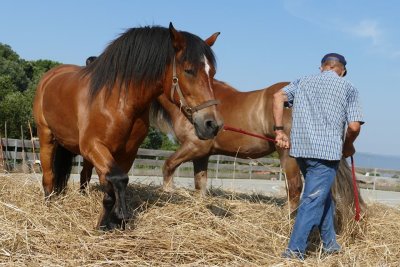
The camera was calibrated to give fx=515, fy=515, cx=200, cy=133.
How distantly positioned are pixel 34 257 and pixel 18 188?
281cm

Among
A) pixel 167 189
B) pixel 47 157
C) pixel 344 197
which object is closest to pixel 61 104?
pixel 47 157

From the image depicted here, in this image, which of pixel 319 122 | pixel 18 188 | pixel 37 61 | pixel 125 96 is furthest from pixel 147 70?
pixel 37 61

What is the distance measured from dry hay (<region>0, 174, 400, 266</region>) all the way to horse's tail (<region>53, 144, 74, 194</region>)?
325mm

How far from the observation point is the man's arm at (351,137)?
409cm

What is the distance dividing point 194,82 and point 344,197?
2218 mm

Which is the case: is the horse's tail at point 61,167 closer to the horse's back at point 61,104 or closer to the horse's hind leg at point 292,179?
the horse's back at point 61,104

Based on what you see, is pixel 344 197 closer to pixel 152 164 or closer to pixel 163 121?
pixel 163 121

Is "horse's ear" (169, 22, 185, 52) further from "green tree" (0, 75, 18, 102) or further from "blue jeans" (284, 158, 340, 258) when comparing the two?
"green tree" (0, 75, 18, 102)

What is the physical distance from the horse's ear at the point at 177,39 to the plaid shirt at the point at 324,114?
1.10 metres

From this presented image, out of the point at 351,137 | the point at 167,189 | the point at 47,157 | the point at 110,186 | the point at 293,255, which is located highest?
the point at 351,137

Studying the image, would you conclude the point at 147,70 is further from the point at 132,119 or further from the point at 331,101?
the point at 331,101

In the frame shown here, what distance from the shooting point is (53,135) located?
6039 millimetres

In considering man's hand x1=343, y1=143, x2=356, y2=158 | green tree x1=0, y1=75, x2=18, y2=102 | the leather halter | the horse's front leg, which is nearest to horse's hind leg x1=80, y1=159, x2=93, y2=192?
the horse's front leg

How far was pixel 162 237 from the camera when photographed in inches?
163
